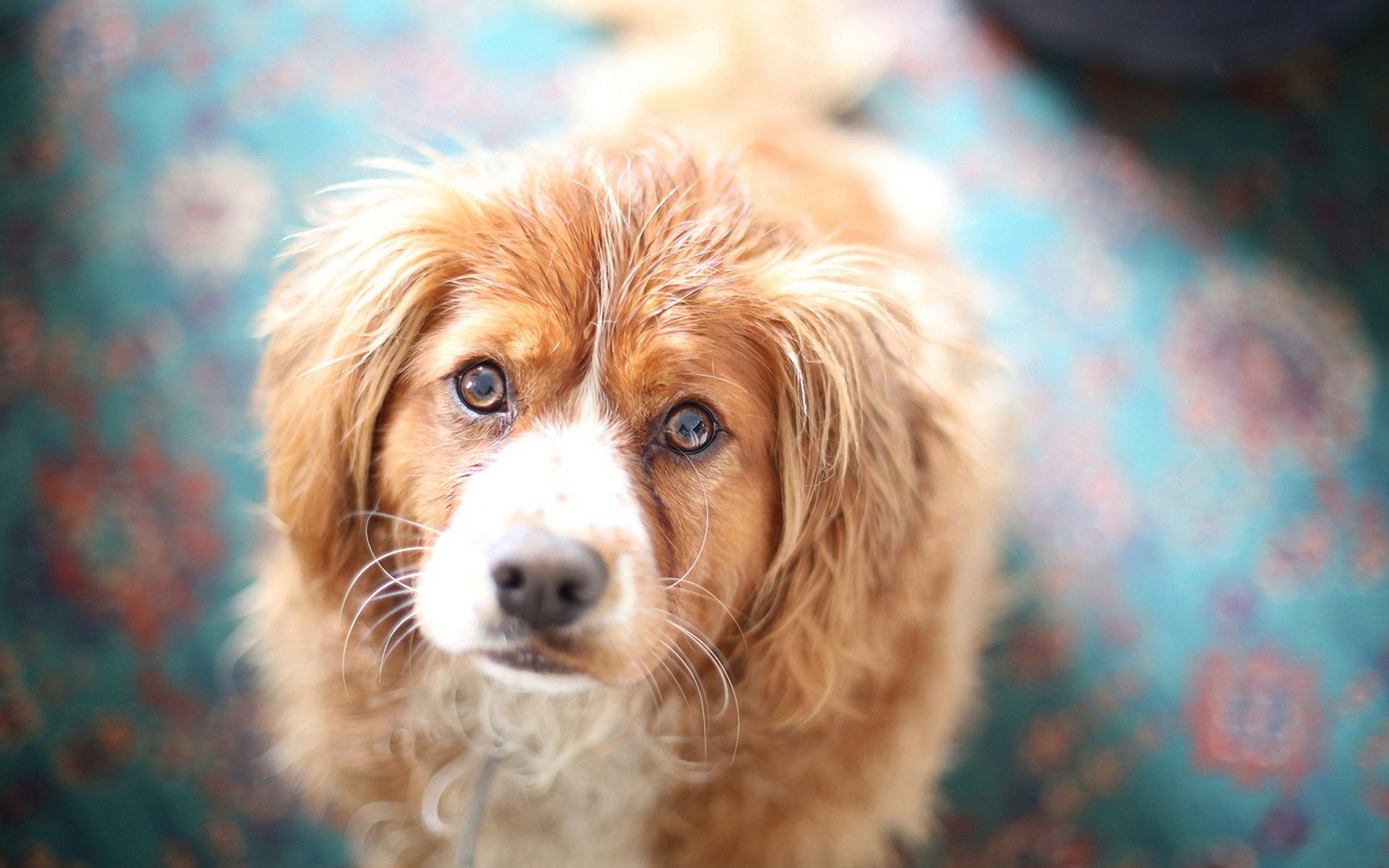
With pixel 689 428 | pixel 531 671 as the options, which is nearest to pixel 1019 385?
pixel 689 428

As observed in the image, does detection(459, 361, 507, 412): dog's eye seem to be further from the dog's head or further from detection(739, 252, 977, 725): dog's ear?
detection(739, 252, 977, 725): dog's ear

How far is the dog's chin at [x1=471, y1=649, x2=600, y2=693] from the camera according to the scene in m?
1.29

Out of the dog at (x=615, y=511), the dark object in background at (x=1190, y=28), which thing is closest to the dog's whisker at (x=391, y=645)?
the dog at (x=615, y=511)

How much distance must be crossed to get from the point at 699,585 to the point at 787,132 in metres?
1.12

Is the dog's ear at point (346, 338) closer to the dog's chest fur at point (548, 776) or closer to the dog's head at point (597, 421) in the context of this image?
the dog's head at point (597, 421)

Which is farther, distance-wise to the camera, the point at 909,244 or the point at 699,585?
the point at 909,244

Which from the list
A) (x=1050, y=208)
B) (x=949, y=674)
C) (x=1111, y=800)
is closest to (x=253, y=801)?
(x=949, y=674)

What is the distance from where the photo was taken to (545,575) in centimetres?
118

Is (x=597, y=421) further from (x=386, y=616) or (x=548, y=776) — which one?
(x=548, y=776)

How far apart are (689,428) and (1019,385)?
4.50ft

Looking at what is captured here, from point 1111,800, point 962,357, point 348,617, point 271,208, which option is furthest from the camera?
point 271,208

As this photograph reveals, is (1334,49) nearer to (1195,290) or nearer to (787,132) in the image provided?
(1195,290)

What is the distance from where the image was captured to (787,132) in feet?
6.89

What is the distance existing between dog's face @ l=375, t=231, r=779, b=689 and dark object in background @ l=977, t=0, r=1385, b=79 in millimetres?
1792
